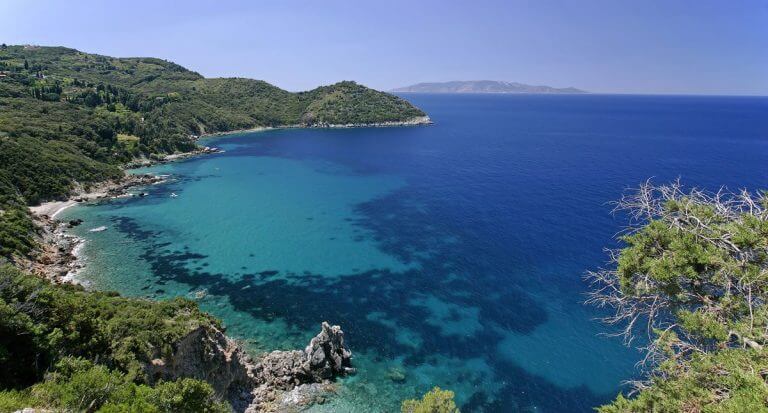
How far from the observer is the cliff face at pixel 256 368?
26.5m

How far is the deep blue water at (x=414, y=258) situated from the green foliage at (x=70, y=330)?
1150cm

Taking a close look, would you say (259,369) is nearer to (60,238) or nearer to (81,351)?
(81,351)

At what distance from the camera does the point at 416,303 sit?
43.1m

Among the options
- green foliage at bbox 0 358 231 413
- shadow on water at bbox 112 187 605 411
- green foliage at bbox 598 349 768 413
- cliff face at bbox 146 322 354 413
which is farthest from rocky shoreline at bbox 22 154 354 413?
green foliage at bbox 598 349 768 413

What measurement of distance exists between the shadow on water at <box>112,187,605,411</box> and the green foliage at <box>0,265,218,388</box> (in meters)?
14.5

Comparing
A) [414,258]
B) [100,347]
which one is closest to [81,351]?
[100,347]

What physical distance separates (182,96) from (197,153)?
271 feet

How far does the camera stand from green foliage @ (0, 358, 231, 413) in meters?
15.8

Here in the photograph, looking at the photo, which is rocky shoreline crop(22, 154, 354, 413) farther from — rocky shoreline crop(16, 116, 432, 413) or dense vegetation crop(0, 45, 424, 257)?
dense vegetation crop(0, 45, 424, 257)

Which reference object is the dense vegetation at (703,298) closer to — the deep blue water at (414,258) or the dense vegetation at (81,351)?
the deep blue water at (414,258)

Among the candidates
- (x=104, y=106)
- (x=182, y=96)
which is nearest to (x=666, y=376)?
(x=104, y=106)

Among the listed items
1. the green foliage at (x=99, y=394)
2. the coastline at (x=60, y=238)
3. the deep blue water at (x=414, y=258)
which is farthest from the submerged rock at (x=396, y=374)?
the coastline at (x=60, y=238)

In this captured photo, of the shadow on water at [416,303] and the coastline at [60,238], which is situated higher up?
the coastline at [60,238]

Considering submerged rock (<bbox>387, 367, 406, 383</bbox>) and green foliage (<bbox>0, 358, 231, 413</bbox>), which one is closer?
green foliage (<bbox>0, 358, 231, 413</bbox>)
